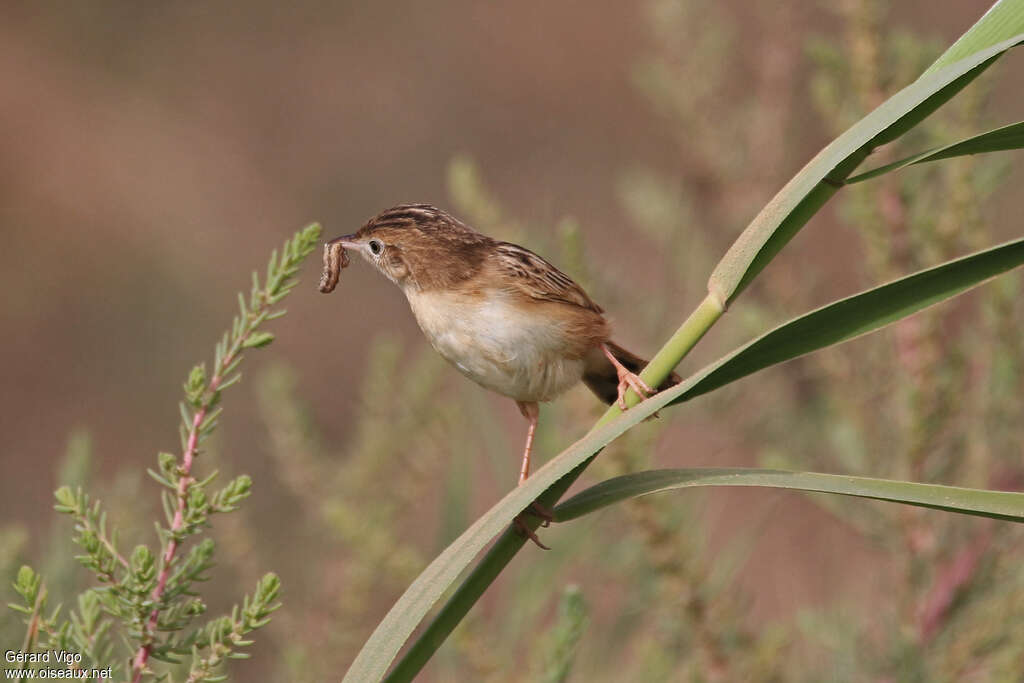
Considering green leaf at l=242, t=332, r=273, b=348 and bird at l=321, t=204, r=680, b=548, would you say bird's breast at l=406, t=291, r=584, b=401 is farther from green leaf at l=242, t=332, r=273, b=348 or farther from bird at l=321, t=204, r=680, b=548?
green leaf at l=242, t=332, r=273, b=348

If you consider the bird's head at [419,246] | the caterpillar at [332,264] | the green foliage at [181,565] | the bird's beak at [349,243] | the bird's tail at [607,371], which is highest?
the bird's tail at [607,371]

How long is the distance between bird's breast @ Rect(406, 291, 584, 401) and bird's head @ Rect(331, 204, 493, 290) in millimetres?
40

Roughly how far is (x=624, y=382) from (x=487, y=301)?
1.06ft

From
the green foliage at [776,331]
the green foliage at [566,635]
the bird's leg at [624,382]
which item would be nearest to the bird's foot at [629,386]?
the bird's leg at [624,382]

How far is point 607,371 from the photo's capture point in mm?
2635

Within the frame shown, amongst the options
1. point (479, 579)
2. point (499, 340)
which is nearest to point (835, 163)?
point (479, 579)

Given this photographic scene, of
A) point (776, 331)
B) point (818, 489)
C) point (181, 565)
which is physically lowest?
point (181, 565)

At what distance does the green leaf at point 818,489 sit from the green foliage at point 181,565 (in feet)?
1.37

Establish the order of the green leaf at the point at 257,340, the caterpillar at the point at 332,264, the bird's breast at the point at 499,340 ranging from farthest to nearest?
the bird's breast at the point at 499,340, the caterpillar at the point at 332,264, the green leaf at the point at 257,340

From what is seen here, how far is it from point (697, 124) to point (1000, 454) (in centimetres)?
140

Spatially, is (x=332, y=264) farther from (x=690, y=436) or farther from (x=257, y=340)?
(x=690, y=436)

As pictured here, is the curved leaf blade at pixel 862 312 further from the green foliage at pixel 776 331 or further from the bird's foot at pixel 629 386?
the bird's foot at pixel 629 386

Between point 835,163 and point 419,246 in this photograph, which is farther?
point 419,246

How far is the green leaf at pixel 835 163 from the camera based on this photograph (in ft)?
4.49
